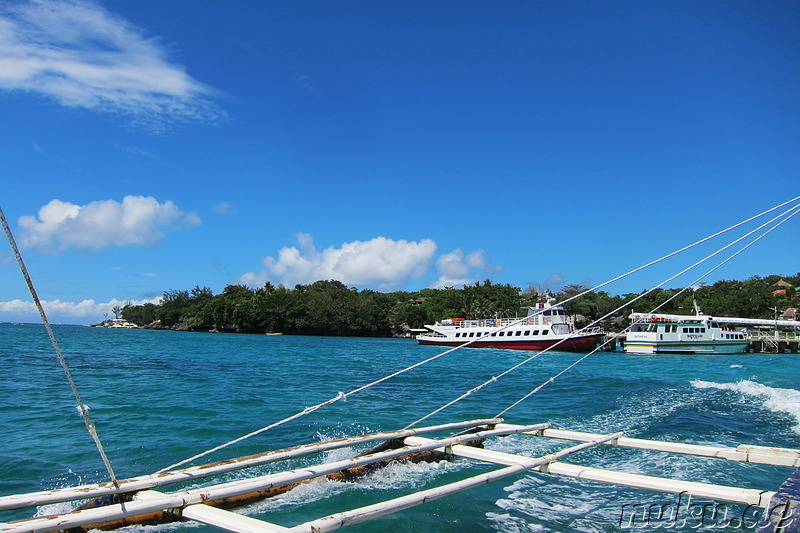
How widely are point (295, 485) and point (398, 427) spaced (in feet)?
17.9

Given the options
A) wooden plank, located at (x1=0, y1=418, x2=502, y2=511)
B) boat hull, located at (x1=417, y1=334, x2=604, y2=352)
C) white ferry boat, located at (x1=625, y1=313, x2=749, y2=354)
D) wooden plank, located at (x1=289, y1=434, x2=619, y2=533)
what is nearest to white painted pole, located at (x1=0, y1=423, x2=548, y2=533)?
wooden plank, located at (x1=0, y1=418, x2=502, y2=511)

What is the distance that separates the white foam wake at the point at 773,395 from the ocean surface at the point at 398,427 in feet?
0.18

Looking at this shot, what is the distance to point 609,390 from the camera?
1931 centimetres

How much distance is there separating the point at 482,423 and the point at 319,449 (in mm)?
3322

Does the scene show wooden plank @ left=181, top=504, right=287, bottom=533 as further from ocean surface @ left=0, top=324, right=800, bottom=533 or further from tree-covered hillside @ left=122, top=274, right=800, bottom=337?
tree-covered hillside @ left=122, top=274, right=800, bottom=337

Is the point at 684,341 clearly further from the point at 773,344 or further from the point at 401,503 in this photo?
the point at 401,503

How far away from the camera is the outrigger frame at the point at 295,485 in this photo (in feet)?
14.2

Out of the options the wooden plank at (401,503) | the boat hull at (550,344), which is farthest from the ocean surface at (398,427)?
the boat hull at (550,344)

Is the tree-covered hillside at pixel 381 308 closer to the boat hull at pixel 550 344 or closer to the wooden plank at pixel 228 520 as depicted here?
the boat hull at pixel 550 344

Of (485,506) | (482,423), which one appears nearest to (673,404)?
(482,423)

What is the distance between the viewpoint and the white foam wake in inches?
555

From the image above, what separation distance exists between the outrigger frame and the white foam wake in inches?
345

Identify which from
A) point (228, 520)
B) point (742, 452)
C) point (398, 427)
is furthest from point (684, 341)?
point (228, 520)

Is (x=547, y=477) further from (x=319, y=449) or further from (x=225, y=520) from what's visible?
(x=225, y=520)
